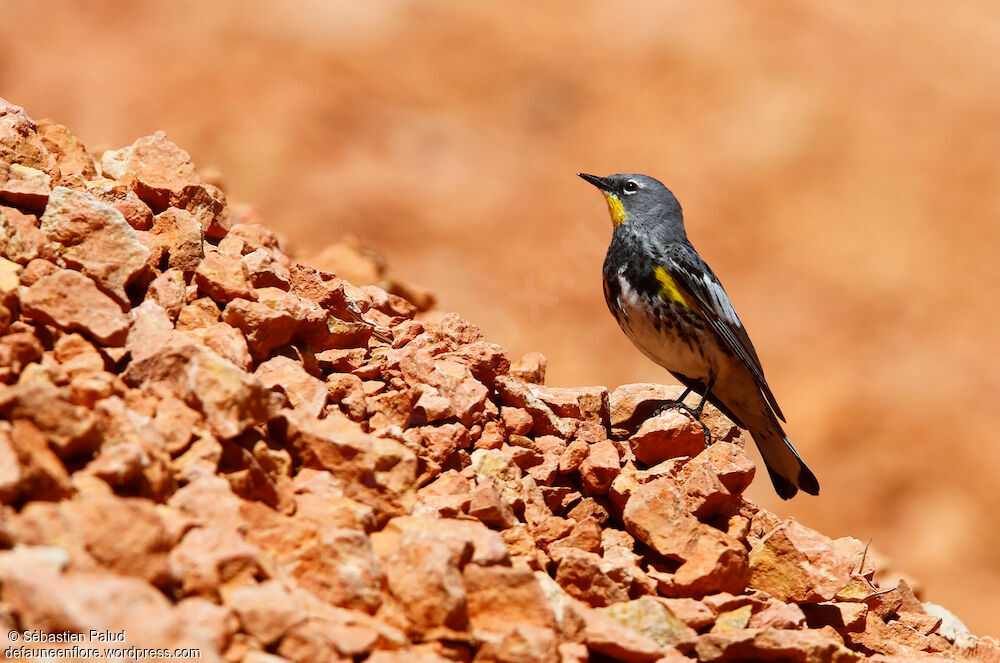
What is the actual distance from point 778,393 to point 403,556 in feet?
40.6

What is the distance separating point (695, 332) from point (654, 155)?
39.7 feet

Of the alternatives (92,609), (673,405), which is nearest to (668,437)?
(673,405)

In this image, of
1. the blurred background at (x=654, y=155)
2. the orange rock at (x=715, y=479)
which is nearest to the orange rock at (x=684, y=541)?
the orange rock at (x=715, y=479)

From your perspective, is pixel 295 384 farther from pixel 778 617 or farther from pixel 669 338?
pixel 669 338

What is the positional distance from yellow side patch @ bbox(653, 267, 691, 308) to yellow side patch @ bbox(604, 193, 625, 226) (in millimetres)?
626

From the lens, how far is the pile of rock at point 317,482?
3182 mm

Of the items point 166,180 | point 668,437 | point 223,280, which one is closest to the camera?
point 223,280

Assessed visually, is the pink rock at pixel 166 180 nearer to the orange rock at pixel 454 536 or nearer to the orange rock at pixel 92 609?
the orange rock at pixel 454 536

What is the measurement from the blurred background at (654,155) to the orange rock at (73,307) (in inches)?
384

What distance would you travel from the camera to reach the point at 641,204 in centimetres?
739

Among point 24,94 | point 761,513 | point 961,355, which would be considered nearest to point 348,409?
point 761,513

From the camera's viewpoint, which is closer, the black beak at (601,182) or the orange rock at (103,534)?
the orange rock at (103,534)

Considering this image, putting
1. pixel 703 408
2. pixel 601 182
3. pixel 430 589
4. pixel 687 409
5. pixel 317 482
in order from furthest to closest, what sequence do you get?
pixel 601 182 → pixel 703 408 → pixel 687 409 → pixel 317 482 → pixel 430 589

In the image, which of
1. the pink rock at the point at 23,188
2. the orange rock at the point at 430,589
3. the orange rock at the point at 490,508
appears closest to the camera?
the orange rock at the point at 430,589
